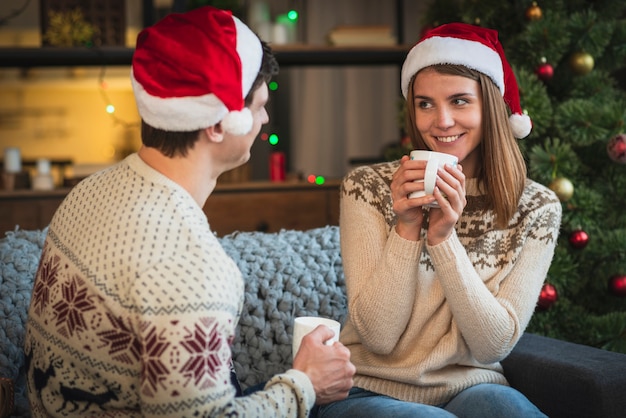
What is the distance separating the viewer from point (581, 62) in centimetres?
258

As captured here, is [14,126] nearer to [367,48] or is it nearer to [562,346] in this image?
[367,48]

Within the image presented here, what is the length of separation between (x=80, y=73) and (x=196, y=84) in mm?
4813

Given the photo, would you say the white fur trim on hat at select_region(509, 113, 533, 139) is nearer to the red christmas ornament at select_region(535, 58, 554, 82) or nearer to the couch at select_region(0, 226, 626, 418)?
the couch at select_region(0, 226, 626, 418)

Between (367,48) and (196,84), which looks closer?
(196,84)

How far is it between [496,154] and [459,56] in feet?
0.74

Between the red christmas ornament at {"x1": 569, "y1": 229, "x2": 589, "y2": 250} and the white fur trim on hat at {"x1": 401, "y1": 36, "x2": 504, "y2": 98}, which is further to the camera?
the red christmas ornament at {"x1": 569, "y1": 229, "x2": 589, "y2": 250}

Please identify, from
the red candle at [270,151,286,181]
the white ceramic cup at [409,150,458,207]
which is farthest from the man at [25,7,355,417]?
the red candle at [270,151,286,181]

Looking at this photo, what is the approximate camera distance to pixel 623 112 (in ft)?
8.25

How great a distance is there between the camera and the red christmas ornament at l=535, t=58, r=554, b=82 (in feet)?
8.38

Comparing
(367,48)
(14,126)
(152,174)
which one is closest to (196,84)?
(152,174)

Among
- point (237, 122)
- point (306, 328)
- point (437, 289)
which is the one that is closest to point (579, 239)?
point (437, 289)

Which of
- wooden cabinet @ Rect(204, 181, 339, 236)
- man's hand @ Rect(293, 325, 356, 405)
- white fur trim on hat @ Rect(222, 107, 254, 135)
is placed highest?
white fur trim on hat @ Rect(222, 107, 254, 135)

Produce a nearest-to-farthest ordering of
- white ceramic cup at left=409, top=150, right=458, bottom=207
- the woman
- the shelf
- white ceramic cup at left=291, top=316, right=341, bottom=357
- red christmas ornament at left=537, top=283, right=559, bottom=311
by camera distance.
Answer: white ceramic cup at left=291, top=316, right=341, bottom=357
white ceramic cup at left=409, top=150, right=458, bottom=207
the woman
red christmas ornament at left=537, top=283, right=559, bottom=311
the shelf

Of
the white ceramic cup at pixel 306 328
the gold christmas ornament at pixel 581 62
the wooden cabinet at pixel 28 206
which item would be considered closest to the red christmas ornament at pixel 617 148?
the gold christmas ornament at pixel 581 62
